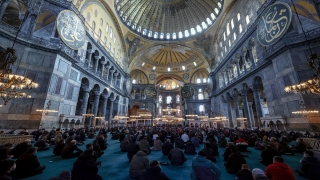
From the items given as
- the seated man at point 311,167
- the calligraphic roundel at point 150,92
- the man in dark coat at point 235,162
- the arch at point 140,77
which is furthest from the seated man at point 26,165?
the arch at point 140,77

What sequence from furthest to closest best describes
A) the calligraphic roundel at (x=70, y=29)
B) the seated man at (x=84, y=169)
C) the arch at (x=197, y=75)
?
the arch at (x=197, y=75) → the calligraphic roundel at (x=70, y=29) → the seated man at (x=84, y=169)

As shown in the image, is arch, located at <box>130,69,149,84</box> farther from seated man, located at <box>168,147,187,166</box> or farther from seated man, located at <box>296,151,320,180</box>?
seated man, located at <box>296,151,320,180</box>

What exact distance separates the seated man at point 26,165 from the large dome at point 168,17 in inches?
903

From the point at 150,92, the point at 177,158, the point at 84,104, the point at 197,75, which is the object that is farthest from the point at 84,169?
the point at 197,75

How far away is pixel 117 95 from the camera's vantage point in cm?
2202

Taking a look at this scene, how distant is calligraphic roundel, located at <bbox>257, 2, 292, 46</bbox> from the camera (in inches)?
338

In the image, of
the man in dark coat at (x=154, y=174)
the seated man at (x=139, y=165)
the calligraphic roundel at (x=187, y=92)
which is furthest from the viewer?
the calligraphic roundel at (x=187, y=92)

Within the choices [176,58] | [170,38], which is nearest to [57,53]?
[170,38]

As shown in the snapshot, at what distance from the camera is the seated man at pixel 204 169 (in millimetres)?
2527

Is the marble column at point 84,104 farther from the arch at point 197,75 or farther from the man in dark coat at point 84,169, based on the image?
the arch at point 197,75

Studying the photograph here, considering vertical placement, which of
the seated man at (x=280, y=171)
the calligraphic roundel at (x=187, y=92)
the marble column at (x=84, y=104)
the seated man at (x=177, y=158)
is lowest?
the seated man at (x=177, y=158)

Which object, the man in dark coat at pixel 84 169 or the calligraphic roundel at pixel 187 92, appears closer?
the man in dark coat at pixel 84 169

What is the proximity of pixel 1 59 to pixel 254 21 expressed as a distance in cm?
1751

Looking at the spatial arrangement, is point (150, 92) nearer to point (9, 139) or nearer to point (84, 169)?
point (9, 139)
